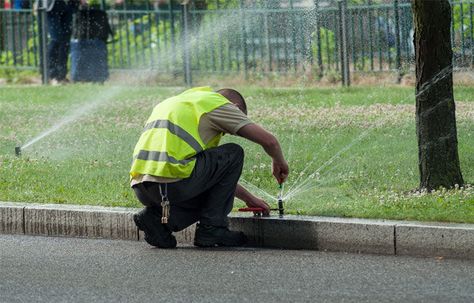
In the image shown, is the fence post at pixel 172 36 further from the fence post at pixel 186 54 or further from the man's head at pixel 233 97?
the man's head at pixel 233 97

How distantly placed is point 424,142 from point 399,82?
698 cm

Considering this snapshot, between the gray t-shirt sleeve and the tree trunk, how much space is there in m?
1.59

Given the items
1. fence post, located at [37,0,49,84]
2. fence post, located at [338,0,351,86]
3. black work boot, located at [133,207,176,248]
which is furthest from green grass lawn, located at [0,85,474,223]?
fence post, located at [37,0,49,84]

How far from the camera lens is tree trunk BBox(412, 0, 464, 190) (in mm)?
9820

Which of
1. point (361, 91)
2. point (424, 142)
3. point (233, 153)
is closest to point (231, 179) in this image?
point (233, 153)

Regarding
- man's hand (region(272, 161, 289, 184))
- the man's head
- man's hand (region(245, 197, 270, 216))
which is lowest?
man's hand (region(245, 197, 270, 216))

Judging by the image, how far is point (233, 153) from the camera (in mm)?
8961

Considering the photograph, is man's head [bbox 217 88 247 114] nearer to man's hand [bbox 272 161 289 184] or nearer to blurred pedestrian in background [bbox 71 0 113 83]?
man's hand [bbox 272 161 289 184]

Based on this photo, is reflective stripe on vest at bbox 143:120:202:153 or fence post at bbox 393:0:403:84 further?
fence post at bbox 393:0:403:84

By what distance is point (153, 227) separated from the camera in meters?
8.99

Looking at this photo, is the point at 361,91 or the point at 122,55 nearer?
the point at 361,91

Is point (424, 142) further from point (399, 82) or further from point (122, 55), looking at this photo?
Result: point (122, 55)

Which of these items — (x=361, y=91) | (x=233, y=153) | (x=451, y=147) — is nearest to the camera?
(x=233, y=153)

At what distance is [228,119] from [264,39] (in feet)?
30.4
